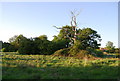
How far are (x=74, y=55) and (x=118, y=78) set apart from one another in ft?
28.0

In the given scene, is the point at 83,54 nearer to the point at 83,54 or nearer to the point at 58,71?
the point at 83,54

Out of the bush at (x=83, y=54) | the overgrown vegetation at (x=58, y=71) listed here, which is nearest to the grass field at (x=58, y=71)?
the overgrown vegetation at (x=58, y=71)

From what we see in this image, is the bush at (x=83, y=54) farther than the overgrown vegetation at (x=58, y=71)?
Yes

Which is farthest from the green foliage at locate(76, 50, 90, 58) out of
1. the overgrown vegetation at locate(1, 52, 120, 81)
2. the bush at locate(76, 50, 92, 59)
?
the overgrown vegetation at locate(1, 52, 120, 81)

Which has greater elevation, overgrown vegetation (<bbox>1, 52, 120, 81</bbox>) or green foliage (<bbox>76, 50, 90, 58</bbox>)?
green foliage (<bbox>76, 50, 90, 58</bbox>)

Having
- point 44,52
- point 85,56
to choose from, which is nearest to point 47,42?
point 44,52

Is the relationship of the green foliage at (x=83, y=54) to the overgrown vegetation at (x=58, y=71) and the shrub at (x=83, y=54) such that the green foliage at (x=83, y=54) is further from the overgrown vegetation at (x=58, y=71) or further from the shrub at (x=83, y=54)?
the overgrown vegetation at (x=58, y=71)

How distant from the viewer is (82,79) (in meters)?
4.84

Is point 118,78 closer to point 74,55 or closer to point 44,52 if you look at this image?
point 74,55

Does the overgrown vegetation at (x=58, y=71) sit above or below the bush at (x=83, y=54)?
below

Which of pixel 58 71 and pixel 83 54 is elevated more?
pixel 83 54

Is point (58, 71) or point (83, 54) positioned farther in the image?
point (83, 54)

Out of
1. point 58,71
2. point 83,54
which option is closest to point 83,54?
point 83,54

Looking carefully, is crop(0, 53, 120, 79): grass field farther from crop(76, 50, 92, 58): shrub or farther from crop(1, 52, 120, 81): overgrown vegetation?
crop(76, 50, 92, 58): shrub
